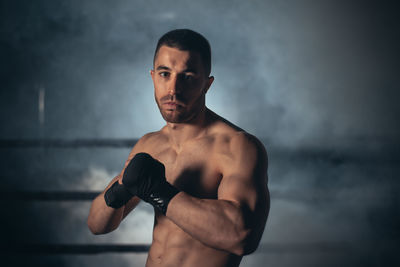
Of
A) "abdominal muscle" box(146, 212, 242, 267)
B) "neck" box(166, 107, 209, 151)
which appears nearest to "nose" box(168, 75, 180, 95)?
"neck" box(166, 107, 209, 151)

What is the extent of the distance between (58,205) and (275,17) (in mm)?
1766

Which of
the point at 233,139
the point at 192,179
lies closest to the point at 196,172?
the point at 192,179

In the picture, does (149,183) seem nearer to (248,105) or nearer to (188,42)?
(188,42)

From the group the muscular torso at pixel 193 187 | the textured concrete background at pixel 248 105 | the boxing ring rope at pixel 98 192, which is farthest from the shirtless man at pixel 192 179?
the textured concrete background at pixel 248 105

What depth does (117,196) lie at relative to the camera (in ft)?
3.17

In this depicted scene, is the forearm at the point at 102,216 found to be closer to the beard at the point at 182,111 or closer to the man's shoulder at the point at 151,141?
the man's shoulder at the point at 151,141

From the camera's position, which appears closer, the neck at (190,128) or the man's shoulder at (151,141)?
the neck at (190,128)

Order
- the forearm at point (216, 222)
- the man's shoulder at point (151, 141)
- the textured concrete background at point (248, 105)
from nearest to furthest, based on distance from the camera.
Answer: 1. the forearm at point (216, 222)
2. the man's shoulder at point (151, 141)
3. the textured concrete background at point (248, 105)

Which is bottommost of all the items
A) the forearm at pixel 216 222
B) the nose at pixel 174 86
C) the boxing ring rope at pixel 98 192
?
the boxing ring rope at pixel 98 192

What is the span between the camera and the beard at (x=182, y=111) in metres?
0.95

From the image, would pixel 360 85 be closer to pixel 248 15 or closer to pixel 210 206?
pixel 248 15

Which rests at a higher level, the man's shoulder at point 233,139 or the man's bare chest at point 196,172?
the man's shoulder at point 233,139

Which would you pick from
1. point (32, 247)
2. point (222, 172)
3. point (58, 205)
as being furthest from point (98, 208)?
point (58, 205)

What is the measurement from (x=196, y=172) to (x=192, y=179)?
0.02 metres
